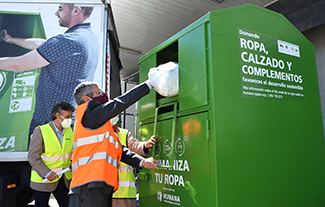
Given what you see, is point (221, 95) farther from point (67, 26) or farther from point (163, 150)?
point (67, 26)

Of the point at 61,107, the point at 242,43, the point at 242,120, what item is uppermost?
the point at 242,43

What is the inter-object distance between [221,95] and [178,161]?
26.8 inches

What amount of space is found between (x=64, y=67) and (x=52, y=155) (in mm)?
1043

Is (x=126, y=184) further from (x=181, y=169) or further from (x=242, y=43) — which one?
(x=242, y=43)

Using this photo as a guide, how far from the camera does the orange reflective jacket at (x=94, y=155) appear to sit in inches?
80.9

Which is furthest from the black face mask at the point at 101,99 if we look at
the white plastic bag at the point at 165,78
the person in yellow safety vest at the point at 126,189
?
the person in yellow safety vest at the point at 126,189

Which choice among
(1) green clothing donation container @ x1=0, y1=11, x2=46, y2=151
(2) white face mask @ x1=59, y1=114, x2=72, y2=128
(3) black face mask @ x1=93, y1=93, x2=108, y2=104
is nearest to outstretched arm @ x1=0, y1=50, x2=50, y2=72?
(1) green clothing donation container @ x1=0, y1=11, x2=46, y2=151

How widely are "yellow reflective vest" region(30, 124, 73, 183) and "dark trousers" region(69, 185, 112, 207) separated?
1224 mm

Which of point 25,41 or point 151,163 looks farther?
point 25,41

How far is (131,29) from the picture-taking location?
8.18 metres

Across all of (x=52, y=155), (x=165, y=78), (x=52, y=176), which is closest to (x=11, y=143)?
(x=52, y=155)

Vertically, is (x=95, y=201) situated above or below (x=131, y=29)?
below

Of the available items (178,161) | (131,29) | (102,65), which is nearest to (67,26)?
(102,65)

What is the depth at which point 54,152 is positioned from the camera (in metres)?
3.21
